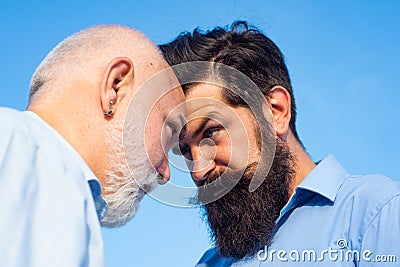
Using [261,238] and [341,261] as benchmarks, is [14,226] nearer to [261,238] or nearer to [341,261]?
[341,261]

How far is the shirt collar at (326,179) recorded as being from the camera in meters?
3.20

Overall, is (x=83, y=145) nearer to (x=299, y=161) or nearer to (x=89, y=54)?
(x=89, y=54)

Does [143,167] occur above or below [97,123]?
below

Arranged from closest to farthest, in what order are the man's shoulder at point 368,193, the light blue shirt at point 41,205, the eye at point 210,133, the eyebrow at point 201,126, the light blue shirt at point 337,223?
the light blue shirt at point 41,205 → the light blue shirt at point 337,223 → the man's shoulder at point 368,193 → the eyebrow at point 201,126 → the eye at point 210,133

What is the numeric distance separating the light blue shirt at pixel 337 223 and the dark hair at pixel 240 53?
0.87 metres

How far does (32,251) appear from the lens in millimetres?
1620

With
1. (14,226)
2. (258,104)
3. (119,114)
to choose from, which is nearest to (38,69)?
(119,114)

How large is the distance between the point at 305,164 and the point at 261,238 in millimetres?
650

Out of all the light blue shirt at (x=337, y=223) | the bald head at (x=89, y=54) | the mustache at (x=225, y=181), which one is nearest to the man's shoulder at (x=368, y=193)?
the light blue shirt at (x=337, y=223)

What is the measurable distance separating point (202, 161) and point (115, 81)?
140 centimetres

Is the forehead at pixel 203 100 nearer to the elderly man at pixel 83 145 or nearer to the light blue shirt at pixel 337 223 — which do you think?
the elderly man at pixel 83 145

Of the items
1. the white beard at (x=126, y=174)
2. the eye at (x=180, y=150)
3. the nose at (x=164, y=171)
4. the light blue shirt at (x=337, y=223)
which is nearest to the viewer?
the white beard at (x=126, y=174)

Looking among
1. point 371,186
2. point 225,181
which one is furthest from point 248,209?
point 371,186

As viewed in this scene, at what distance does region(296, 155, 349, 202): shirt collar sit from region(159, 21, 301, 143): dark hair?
0.69 metres
